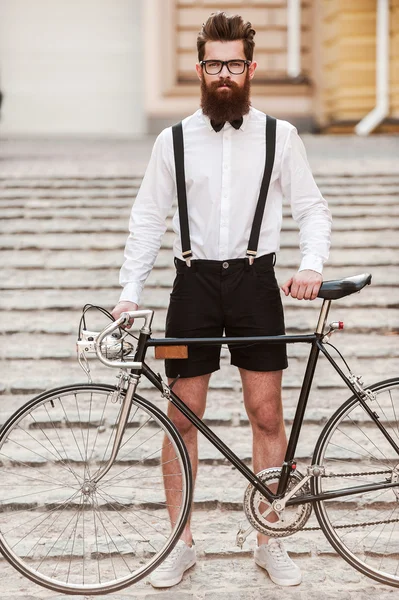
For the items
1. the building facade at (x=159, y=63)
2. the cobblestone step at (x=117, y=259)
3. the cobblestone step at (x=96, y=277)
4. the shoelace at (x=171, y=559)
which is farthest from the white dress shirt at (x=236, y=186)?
the building facade at (x=159, y=63)

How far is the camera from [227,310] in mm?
3166

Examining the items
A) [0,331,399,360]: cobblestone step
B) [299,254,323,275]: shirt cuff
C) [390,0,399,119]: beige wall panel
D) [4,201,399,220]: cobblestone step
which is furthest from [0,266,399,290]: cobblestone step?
[390,0,399,119]: beige wall panel

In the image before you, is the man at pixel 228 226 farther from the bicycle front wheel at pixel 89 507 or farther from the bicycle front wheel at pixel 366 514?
the bicycle front wheel at pixel 366 514

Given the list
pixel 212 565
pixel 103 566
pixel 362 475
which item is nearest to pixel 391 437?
pixel 362 475

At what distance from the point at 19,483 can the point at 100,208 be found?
4.44 metres

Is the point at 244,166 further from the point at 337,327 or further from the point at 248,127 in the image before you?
the point at 337,327

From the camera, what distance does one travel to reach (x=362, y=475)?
313 centimetres

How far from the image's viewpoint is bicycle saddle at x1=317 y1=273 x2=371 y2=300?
2988 mm

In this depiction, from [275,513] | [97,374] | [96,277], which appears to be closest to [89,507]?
[275,513]

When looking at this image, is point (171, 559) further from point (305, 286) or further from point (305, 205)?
point (305, 205)

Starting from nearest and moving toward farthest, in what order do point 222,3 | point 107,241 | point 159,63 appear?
point 107,241, point 222,3, point 159,63

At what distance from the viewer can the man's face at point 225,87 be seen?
9.94 ft

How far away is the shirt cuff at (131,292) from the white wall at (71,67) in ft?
46.2

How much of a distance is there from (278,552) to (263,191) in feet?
4.09
